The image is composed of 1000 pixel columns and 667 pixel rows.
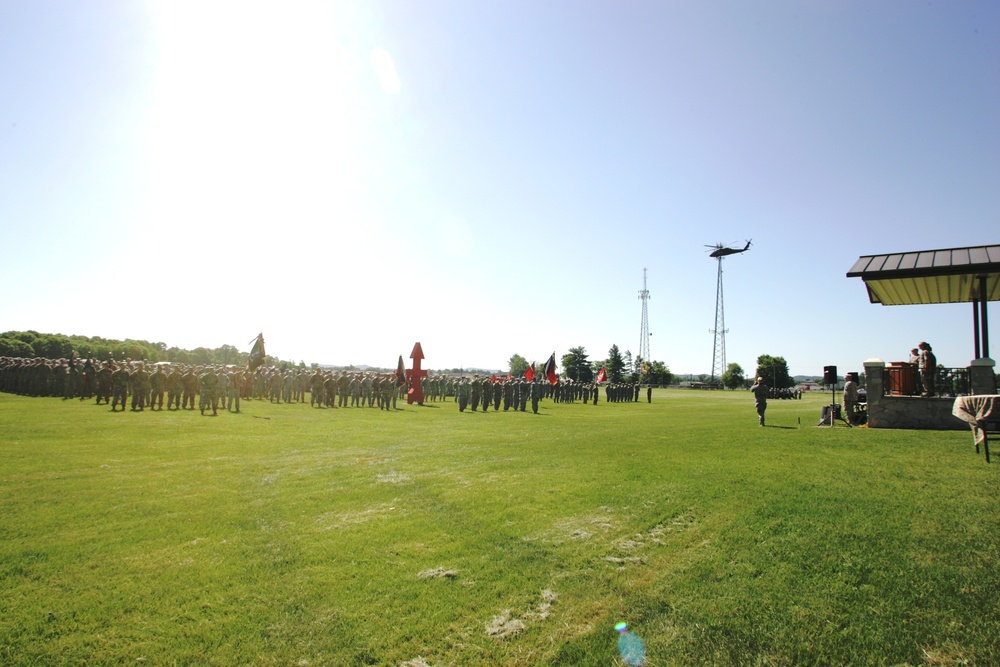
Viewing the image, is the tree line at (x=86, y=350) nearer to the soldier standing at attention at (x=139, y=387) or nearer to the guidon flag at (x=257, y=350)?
the guidon flag at (x=257, y=350)

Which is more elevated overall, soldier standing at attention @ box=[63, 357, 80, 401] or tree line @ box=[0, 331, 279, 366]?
tree line @ box=[0, 331, 279, 366]

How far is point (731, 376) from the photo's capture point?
10431 centimetres

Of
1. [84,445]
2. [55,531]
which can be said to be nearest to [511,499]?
[55,531]

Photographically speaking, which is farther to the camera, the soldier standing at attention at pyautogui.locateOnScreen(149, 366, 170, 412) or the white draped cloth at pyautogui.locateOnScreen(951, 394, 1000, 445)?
the soldier standing at attention at pyautogui.locateOnScreen(149, 366, 170, 412)

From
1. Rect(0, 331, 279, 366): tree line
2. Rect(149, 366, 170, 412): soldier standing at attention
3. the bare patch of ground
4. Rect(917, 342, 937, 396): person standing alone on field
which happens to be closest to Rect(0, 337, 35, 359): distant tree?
Rect(0, 331, 279, 366): tree line

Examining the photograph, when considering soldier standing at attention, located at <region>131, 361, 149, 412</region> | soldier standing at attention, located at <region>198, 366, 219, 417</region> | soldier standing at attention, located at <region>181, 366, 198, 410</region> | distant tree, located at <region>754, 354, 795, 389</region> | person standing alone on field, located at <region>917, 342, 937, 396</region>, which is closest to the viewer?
person standing alone on field, located at <region>917, 342, 937, 396</region>

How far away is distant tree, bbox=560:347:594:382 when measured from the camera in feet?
337

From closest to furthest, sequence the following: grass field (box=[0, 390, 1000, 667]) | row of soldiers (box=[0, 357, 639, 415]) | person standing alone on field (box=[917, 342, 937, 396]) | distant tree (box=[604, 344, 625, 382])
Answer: grass field (box=[0, 390, 1000, 667]) < person standing alone on field (box=[917, 342, 937, 396]) < row of soldiers (box=[0, 357, 639, 415]) < distant tree (box=[604, 344, 625, 382])

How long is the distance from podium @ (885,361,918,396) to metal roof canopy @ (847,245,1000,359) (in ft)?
4.99

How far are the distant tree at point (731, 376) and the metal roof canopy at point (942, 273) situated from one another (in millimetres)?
94371

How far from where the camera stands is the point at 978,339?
1280cm

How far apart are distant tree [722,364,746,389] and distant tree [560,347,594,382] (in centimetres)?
2692

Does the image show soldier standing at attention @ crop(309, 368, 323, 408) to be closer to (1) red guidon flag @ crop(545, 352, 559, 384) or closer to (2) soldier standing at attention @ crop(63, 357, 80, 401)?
(2) soldier standing at attention @ crop(63, 357, 80, 401)

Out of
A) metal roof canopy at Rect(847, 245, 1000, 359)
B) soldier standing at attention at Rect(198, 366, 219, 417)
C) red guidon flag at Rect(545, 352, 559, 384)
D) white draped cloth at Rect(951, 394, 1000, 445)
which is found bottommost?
soldier standing at attention at Rect(198, 366, 219, 417)
